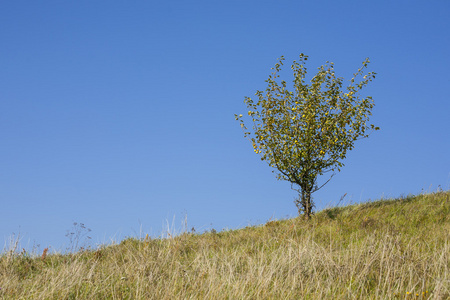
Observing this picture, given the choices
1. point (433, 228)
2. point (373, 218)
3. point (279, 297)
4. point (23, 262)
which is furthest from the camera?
point (373, 218)

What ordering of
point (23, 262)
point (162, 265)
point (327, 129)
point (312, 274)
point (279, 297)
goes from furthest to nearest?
point (327, 129), point (23, 262), point (162, 265), point (312, 274), point (279, 297)

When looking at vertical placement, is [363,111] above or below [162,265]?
above

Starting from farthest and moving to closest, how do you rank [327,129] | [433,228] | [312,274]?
[327,129], [433,228], [312,274]

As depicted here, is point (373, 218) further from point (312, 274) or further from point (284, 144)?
point (312, 274)

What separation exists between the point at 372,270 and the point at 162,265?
3942 mm

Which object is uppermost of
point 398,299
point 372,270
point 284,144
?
point 284,144

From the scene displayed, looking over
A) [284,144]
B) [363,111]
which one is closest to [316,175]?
[284,144]

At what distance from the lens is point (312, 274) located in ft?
24.0

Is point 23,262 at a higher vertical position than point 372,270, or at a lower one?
higher

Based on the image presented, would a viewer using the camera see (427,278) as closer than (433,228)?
Yes

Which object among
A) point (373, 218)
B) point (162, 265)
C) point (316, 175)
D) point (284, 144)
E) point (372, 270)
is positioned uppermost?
point (284, 144)

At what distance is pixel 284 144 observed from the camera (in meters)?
18.2

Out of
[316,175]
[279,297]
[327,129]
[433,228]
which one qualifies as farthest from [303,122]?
A: [279,297]

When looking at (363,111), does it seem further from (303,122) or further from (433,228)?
(433,228)
